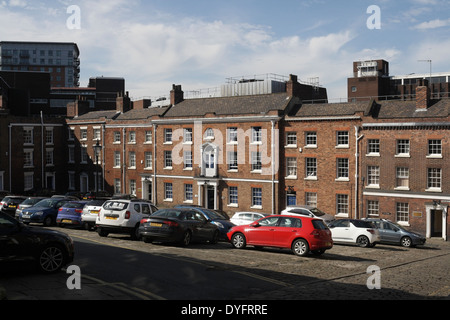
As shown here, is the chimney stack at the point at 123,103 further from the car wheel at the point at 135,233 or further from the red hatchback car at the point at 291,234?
the red hatchback car at the point at 291,234

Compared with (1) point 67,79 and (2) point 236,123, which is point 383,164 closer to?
(2) point 236,123

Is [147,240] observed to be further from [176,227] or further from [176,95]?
[176,95]

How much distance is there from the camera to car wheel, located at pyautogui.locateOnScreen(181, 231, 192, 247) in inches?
839

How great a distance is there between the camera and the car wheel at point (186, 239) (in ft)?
69.9

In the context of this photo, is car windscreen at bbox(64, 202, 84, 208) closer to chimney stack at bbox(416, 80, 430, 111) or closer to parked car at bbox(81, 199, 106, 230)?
parked car at bbox(81, 199, 106, 230)

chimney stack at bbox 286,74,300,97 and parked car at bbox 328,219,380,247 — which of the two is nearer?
parked car at bbox 328,219,380,247

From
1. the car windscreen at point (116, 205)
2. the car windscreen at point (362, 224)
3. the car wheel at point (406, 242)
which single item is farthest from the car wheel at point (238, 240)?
the car wheel at point (406, 242)

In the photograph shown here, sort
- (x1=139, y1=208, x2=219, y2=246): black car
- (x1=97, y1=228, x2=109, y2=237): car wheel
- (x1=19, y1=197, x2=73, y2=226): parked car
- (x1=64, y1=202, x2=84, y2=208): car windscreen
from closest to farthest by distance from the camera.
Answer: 1. (x1=139, y1=208, x2=219, y2=246): black car
2. (x1=97, y1=228, x2=109, y2=237): car wheel
3. (x1=64, y1=202, x2=84, y2=208): car windscreen
4. (x1=19, y1=197, x2=73, y2=226): parked car

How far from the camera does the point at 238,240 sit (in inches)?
863

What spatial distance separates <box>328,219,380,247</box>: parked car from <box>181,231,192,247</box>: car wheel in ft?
32.9

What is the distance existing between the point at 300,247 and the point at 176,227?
5.19m

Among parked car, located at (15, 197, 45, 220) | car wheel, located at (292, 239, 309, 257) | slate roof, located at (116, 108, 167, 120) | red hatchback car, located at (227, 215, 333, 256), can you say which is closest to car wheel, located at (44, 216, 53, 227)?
parked car, located at (15, 197, 45, 220)
